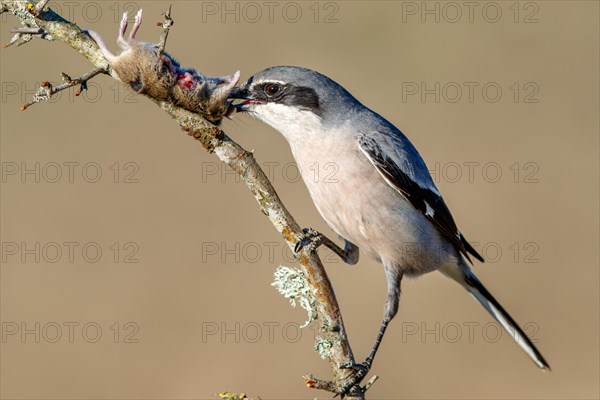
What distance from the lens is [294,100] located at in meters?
3.96

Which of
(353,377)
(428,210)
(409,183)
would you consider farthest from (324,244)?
(353,377)

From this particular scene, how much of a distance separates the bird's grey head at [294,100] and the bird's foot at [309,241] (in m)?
0.59

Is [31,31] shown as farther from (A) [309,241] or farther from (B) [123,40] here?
(A) [309,241]

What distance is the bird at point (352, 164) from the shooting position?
12.9 ft

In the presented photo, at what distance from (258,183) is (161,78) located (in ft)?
2.18

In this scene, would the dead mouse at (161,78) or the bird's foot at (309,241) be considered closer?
the bird's foot at (309,241)

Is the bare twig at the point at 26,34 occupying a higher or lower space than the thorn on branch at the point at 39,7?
lower

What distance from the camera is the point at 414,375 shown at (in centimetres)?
620

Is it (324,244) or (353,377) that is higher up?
(324,244)

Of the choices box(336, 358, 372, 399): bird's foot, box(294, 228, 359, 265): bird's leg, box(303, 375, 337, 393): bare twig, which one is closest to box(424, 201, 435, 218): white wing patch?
box(294, 228, 359, 265): bird's leg

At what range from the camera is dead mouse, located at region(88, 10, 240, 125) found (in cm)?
327

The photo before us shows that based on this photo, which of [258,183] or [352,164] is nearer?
[258,183]

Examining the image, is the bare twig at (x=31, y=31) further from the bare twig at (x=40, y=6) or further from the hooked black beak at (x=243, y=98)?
the hooked black beak at (x=243, y=98)

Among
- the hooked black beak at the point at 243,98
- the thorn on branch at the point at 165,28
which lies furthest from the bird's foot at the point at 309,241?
the thorn on branch at the point at 165,28
